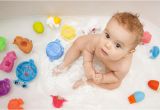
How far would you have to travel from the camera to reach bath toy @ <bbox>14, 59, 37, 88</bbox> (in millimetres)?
1611

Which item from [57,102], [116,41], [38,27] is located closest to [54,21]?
[38,27]

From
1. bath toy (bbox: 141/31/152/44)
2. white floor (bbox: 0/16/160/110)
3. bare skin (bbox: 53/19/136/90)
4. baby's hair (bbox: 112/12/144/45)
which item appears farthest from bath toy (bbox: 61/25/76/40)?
baby's hair (bbox: 112/12/144/45)

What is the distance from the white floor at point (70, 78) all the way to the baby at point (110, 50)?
5 centimetres

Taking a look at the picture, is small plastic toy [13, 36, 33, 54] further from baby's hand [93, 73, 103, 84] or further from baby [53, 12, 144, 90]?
baby's hand [93, 73, 103, 84]

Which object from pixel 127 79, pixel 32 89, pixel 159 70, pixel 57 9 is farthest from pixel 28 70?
pixel 159 70

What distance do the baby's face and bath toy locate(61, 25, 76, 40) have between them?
1.33 feet

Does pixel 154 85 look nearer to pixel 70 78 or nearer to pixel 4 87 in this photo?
pixel 70 78

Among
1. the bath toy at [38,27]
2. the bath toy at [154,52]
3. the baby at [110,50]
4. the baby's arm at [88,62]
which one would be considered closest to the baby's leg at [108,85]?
the baby at [110,50]

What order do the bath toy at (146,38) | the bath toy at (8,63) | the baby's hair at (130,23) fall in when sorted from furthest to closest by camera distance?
the bath toy at (146,38), the bath toy at (8,63), the baby's hair at (130,23)

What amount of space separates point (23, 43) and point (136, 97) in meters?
0.61

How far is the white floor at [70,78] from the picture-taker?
1.62m

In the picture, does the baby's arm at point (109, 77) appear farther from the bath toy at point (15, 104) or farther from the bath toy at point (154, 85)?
the bath toy at point (15, 104)

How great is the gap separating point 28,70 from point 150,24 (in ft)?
2.18

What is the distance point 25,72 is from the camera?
1612 mm
